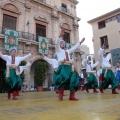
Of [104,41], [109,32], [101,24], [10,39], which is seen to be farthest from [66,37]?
[10,39]

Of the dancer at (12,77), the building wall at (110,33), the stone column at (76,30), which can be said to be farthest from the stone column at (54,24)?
the dancer at (12,77)

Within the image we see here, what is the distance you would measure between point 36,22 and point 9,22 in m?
2.72

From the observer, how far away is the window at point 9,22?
1399cm

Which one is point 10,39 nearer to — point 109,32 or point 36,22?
point 36,22

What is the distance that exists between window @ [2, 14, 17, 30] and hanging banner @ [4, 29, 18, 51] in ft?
3.55

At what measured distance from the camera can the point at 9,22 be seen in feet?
47.0

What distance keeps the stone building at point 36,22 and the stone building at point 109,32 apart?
444 cm

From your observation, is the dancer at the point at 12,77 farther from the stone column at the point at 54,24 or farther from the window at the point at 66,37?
the window at the point at 66,37

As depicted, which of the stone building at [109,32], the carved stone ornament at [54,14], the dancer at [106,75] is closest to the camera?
the dancer at [106,75]

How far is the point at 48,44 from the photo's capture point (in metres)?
15.8

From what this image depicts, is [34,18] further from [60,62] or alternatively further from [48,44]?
[60,62]

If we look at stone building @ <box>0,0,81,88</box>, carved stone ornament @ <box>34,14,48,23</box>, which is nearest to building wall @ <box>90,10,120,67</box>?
stone building @ <box>0,0,81,88</box>

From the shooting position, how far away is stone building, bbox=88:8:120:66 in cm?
2100

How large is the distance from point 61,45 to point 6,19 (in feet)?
35.3
